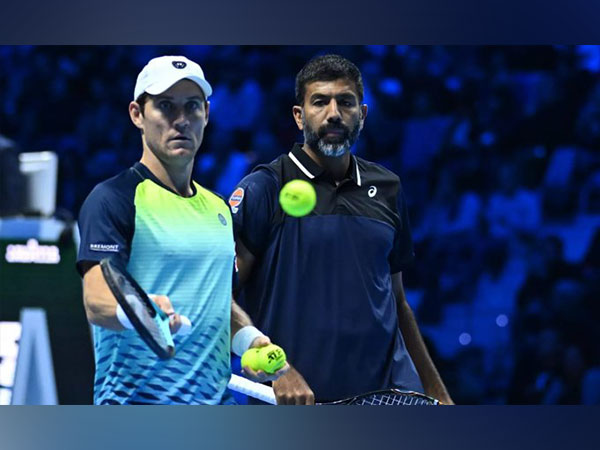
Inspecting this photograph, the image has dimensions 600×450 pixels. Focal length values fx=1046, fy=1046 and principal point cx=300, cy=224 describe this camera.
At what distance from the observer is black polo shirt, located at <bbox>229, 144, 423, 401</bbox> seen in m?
3.61

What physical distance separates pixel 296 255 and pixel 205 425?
3.56 ft

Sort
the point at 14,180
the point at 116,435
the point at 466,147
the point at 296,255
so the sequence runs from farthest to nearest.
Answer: the point at 466,147
the point at 14,180
the point at 296,255
the point at 116,435

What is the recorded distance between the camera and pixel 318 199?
12.1 feet

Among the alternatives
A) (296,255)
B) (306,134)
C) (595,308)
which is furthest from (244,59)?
(595,308)

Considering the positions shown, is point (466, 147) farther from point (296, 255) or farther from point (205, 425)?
point (205, 425)

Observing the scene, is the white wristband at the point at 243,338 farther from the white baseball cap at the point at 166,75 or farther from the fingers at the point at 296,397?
the white baseball cap at the point at 166,75

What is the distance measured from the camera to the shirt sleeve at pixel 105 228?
3.16 meters

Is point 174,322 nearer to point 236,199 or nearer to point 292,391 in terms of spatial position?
point 292,391

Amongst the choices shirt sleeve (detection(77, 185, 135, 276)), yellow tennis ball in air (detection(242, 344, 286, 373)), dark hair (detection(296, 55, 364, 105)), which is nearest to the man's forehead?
dark hair (detection(296, 55, 364, 105))

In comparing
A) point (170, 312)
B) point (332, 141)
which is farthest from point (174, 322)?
point (332, 141)

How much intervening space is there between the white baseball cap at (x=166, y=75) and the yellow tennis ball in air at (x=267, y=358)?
0.91m

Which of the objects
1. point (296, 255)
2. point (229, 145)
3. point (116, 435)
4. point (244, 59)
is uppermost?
point (244, 59)

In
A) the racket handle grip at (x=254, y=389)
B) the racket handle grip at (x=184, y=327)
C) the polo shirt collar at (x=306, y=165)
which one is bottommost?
the racket handle grip at (x=254, y=389)

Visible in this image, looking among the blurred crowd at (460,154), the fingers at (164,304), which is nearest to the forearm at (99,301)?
the fingers at (164,304)
